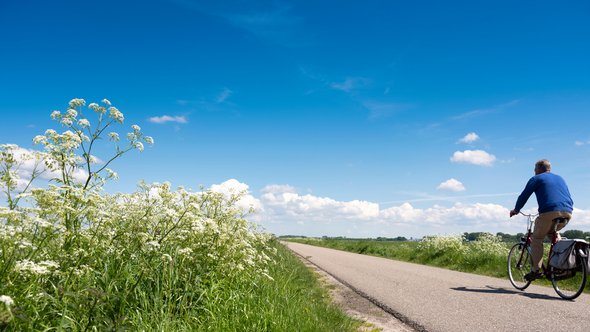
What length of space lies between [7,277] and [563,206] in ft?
30.8

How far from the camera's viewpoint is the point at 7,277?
386 centimetres

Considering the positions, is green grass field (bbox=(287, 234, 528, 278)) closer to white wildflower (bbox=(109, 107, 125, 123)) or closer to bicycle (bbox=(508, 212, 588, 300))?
bicycle (bbox=(508, 212, 588, 300))

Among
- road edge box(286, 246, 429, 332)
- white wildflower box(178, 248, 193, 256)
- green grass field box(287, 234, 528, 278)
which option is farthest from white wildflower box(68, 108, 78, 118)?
green grass field box(287, 234, 528, 278)

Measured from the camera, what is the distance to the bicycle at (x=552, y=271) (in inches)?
323

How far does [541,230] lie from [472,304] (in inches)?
113

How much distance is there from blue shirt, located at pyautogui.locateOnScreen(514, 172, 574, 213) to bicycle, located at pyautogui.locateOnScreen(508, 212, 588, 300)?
29 cm

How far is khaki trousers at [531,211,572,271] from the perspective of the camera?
870 centimetres

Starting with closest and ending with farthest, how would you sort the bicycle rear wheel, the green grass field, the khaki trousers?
the bicycle rear wheel → the khaki trousers → the green grass field

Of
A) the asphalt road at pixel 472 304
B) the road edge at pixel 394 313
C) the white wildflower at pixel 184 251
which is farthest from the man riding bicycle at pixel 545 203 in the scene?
the white wildflower at pixel 184 251

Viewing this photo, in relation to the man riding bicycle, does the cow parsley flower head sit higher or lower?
higher

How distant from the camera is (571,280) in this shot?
32.3 ft

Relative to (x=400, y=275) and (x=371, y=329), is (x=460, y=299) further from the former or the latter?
(x=400, y=275)

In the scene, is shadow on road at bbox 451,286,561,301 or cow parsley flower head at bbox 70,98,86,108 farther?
shadow on road at bbox 451,286,561,301

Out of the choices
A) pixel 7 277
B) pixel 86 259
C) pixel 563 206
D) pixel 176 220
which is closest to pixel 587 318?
pixel 563 206
